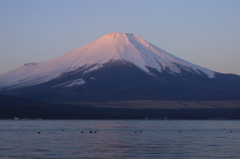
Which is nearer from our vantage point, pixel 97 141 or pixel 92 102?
pixel 97 141

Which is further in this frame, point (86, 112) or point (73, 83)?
point (73, 83)

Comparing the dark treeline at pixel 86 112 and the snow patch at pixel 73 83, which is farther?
the snow patch at pixel 73 83

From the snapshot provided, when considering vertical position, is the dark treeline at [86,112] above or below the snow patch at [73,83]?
below

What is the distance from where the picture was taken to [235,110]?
14512 centimetres

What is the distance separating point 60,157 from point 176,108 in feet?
370

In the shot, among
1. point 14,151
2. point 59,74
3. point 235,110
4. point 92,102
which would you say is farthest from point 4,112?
point 14,151

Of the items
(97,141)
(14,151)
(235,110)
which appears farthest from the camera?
(235,110)

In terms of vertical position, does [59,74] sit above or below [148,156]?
above

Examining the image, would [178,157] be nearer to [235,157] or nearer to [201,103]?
[235,157]

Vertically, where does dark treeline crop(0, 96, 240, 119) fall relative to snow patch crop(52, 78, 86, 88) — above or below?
below

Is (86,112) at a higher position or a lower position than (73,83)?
lower

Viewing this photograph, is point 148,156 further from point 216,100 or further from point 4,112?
point 216,100

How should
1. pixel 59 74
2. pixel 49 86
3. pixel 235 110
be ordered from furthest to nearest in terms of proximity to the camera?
pixel 59 74, pixel 49 86, pixel 235 110

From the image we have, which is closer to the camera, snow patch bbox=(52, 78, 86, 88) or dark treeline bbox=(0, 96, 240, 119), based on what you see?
dark treeline bbox=(0, 96, 240, 119)
